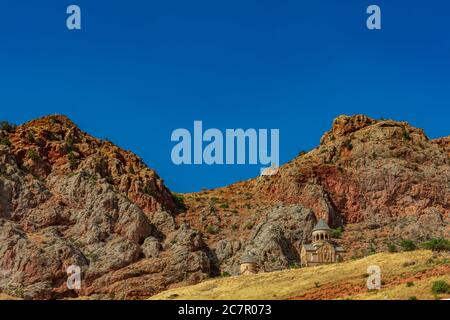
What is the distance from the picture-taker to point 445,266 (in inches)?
2680

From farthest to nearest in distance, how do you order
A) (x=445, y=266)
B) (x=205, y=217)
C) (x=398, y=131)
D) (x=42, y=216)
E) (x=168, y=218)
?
1. (x=398, y=131)
2. (x=205, y=217)
3. (x=168, y=218)
4. (x=42, y=216)
5. (x=445, y=266)

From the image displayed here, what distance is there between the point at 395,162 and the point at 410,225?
15216 mm

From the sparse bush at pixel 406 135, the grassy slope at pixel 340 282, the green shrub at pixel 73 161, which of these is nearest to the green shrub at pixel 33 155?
the green shrub at pixel 73 161

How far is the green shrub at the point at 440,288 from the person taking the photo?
57719 millimetres

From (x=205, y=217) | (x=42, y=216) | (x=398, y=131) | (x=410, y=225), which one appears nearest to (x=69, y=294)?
(x=42, y=216)

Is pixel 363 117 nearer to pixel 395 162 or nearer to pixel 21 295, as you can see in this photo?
pixel 395 162

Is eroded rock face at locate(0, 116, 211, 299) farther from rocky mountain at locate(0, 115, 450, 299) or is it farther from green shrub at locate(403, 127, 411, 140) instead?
green shrub at locate(403, 127, 411, 140)

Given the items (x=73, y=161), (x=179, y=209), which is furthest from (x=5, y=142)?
(x=179, y=209)

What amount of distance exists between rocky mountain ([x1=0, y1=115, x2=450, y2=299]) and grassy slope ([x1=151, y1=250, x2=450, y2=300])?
16560 mm

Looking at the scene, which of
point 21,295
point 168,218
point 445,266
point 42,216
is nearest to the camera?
point 445,266

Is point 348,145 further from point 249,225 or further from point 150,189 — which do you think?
point 150,189

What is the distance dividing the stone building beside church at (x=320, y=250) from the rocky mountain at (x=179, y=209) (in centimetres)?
321

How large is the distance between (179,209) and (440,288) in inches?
2849

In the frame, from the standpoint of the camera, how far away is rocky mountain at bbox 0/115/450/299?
9669 centimetres
